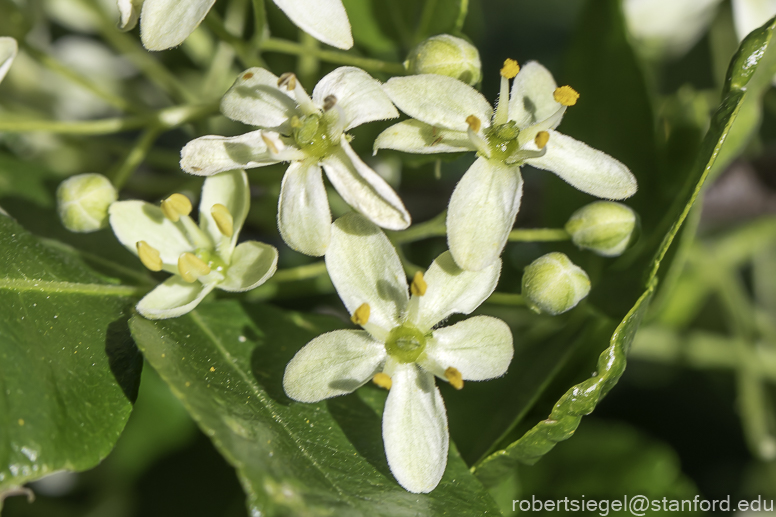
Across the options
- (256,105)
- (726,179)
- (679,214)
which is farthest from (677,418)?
(256,105)

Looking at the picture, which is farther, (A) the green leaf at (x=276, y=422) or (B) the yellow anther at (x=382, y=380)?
(B) the yellow anther at (x=382, y=380)

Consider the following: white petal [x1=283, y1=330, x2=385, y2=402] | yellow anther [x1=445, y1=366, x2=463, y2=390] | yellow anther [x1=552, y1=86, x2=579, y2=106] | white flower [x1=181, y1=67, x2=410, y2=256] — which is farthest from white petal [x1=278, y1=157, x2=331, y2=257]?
yellow anther [x1=552, y1=86, x2=579, y2=106]

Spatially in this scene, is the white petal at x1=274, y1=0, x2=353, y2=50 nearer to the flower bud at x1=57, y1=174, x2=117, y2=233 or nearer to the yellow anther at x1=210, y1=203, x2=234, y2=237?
the yellow anther at x1=210, y1=203, x2=234, y2=237

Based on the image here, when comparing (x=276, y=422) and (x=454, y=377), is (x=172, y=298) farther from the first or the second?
(x=454, y=377)

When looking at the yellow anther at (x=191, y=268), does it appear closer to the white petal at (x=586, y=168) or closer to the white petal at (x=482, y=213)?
the white petal at (x=482, y=213)

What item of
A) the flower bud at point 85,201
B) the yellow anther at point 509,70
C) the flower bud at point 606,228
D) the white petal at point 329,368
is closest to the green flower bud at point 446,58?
the yellow anther at point 509,70

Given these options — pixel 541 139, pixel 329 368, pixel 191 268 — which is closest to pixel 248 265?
pixel 191 268

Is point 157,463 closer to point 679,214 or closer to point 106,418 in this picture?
point 106,418
